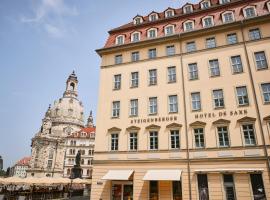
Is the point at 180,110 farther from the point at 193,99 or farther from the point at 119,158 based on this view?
the point at 119,158

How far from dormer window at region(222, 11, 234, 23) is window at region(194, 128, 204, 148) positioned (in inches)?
484

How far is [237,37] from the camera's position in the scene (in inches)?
960

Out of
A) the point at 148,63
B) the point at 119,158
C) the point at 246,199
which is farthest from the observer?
the point at 148,63

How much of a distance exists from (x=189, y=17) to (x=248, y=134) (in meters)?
15.3

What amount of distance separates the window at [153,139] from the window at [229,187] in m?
6.93

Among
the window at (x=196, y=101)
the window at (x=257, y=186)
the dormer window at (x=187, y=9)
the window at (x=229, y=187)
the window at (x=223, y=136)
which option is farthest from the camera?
the dormer window at (x=187, y=9)

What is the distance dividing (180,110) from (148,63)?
6982 millimetres

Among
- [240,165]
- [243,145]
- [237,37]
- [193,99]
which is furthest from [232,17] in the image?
[240,165]

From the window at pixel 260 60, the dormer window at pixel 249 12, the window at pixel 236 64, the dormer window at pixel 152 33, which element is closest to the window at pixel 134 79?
the dormer window at pixel 152 33

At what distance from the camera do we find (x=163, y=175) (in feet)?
70.3

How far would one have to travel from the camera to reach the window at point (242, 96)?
868 inches

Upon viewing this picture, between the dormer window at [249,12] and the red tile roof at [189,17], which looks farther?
the red tile roof at [189,17]

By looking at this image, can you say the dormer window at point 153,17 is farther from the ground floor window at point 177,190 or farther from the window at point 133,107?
the ground floor window at point 177,190

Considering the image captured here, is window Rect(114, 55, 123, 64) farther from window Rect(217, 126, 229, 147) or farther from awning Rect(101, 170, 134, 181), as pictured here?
window Rect(217, 126, 229, 147)
